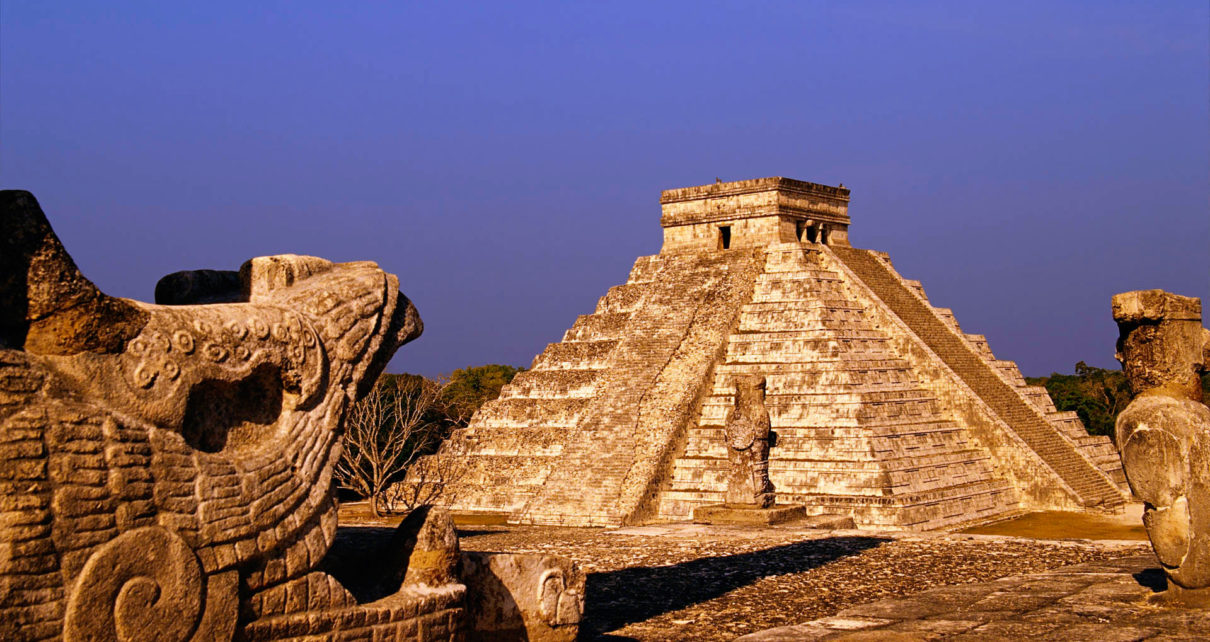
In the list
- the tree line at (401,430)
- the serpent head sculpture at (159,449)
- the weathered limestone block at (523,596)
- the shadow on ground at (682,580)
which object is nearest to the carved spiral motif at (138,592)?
the serpent head sculpture at (159,449)

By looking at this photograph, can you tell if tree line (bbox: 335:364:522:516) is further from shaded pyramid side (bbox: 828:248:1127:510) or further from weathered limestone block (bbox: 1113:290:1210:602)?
shaded pyramid side (bbox: 828:248:1127:510)

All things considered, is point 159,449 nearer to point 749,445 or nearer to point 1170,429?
point 1170,429

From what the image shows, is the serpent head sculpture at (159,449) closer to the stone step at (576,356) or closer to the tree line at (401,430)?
the tree line at (401,430)

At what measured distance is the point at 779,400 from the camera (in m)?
19.2

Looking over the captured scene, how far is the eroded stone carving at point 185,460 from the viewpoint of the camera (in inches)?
192

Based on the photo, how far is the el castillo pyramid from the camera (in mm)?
18375

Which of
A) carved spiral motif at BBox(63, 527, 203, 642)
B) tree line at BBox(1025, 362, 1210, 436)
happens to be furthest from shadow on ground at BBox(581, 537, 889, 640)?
tree line at BBox(1025, 362, 1210, 436)

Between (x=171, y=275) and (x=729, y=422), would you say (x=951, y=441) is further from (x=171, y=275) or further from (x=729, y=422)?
(x=171, y=275)

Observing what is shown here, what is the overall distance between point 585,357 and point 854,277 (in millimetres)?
5419

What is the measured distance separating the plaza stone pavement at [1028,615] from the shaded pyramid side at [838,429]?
8123 mm

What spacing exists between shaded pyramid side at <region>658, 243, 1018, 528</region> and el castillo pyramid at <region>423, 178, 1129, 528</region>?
33 millimetres

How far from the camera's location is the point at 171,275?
21.9 ft

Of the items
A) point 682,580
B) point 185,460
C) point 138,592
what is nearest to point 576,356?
point 682,580

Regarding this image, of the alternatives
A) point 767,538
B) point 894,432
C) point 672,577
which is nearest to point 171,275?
point 672,577
